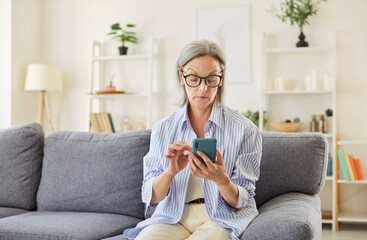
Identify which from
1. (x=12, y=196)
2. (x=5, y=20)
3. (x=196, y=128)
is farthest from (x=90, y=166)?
(x=5, y=20)

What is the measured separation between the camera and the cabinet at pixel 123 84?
5.00 metres

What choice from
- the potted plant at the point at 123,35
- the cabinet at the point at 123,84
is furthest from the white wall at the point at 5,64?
the potted plant at the point at 123,35

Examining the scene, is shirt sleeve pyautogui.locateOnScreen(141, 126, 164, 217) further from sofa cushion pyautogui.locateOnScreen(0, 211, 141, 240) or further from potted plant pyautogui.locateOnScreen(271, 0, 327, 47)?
potted plant pyautogui.locateOnScreen(271, 0, 327, 47)

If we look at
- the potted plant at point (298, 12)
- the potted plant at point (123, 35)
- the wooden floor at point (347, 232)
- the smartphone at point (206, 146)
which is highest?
the potted plant at point (298, 12)

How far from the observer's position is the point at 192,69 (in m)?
1.94

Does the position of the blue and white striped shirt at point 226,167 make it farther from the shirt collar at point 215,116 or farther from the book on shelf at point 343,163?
the book on shelf at point 343,163

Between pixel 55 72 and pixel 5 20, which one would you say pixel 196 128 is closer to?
pixel 55 72

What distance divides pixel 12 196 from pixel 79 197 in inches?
17.0

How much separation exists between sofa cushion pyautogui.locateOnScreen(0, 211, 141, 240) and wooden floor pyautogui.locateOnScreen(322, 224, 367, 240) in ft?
7.53

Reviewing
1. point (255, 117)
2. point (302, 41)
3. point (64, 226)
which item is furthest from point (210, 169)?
point (302, 41)

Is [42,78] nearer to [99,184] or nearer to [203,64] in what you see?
[99,184]

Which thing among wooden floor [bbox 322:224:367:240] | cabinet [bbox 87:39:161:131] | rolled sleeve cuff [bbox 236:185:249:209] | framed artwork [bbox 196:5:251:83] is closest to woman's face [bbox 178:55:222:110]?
rolled sleeve cuff [bbox 236:185:249:209]

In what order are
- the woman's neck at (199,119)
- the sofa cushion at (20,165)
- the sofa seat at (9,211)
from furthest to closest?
1. the sofa cushion at (20,165)
2. the sofa seat at (9,211)
3. the woman's neck at (199,119)

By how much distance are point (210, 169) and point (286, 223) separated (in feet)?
1.03
